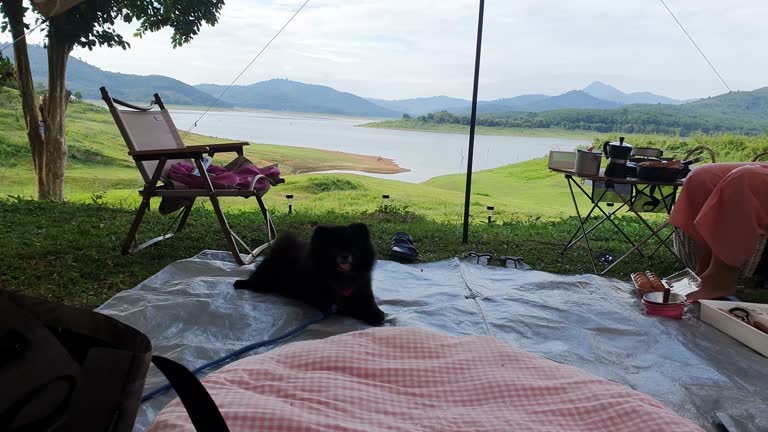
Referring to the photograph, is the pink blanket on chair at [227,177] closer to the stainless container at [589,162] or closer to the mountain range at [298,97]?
the mountain range at [298,97]

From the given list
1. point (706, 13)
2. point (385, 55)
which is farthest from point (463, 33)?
point (706, 13)

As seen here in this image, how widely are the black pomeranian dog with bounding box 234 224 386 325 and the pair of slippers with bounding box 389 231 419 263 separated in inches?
41.3

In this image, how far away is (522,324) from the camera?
234cm

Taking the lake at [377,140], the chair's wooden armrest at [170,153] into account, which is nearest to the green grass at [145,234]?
the chair's wooden armrest at [170,153]

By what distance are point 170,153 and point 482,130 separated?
8.91 feet

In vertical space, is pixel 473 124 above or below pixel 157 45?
below

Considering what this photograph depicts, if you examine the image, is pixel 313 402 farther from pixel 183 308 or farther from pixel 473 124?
pixel 473 124

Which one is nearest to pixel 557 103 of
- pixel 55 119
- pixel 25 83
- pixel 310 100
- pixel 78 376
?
pixel 310 100

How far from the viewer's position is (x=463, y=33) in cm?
592

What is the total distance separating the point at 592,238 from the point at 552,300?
1.85 metres

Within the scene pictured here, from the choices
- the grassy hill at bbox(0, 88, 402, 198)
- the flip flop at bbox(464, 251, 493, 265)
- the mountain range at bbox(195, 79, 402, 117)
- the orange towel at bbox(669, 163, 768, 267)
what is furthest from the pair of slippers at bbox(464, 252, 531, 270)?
the mountain range at bbox(195, 79, 402, 117)

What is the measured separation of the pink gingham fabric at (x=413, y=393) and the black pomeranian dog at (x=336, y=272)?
0.90 metres

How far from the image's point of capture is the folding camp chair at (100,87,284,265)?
9.94ft

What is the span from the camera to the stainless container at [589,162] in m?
3.29
